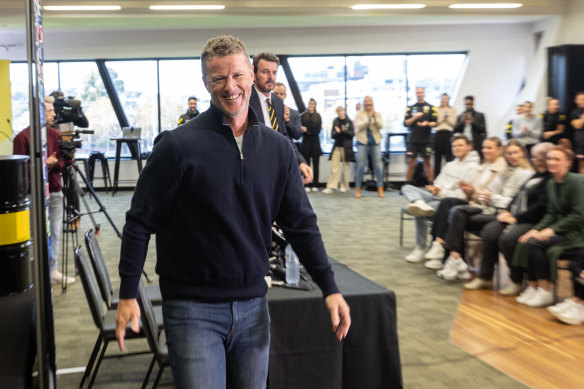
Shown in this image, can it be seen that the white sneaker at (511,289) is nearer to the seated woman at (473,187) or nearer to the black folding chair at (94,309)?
the seated woman at (473,187)

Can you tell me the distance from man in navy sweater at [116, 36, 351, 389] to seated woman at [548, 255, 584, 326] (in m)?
A: 3.21

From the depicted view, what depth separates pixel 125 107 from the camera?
44.3 feet

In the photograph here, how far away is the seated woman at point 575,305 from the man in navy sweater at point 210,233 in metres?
3.21

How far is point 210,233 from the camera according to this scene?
1.74 metres

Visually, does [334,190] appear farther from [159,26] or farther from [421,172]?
[159,26]

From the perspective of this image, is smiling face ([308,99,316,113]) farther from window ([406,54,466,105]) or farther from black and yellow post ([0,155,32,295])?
black and yellow post ([0,155,32,295])

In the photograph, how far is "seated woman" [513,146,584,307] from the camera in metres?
4.63

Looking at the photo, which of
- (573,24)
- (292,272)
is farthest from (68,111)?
(573,24)

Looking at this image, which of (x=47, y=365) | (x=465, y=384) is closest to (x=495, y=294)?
(x=465, y=384)

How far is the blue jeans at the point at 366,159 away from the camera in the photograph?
464 inches

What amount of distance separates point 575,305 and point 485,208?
1472 millimetres

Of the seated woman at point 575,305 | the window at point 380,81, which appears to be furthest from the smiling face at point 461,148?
the window at point 380,81

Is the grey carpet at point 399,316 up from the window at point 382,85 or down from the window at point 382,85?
down

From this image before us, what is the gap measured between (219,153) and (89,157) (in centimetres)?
1150
